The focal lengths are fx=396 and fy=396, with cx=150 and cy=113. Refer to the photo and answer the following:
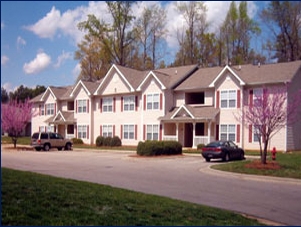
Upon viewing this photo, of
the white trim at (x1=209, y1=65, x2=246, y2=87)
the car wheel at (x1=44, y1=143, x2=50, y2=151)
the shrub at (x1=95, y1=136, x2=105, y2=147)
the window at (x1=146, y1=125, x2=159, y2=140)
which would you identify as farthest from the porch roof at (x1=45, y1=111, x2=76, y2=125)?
the white trim at (x1=209, y1=65, x2=246, y2=87)

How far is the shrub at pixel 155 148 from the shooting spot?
1156 inches

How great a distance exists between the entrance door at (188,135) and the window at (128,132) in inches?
235

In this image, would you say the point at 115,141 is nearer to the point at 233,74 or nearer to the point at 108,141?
the point at 108,141

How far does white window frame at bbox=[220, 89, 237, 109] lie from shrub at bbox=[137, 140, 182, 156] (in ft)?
27.5

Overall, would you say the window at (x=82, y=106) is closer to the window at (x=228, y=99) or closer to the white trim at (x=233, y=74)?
the white trim at (x=233, y=74)

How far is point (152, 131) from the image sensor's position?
41.2 meters

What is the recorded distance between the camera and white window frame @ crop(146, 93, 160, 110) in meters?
41.0

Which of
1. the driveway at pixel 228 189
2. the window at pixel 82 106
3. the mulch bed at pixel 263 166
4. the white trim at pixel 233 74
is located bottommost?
the driveway at pixel 228 189

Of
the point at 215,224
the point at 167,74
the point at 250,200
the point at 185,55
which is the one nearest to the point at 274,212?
the point at 250,200

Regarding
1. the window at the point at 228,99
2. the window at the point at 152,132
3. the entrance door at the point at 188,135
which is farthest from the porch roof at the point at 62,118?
the window at the point at 228,99

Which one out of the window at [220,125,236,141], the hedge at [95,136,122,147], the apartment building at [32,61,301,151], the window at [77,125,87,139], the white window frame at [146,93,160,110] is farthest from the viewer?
the window at [77,125,87,139]

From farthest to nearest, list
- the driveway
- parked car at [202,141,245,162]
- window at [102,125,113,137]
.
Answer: window at [102,125,113,137], parked car at [202,141,245,162], the driveway

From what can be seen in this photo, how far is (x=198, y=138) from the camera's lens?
124 ft

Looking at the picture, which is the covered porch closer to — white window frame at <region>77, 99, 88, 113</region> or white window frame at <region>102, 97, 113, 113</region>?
white window frame at <region>102, 97, 113, 113</region>
